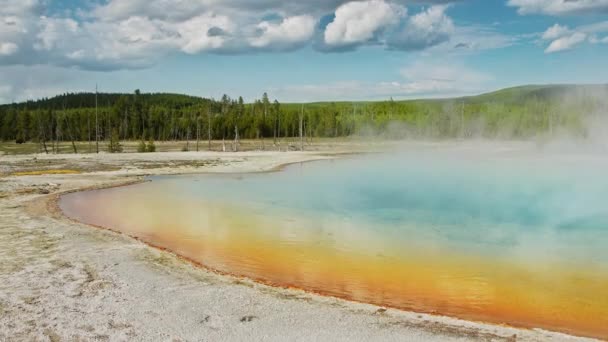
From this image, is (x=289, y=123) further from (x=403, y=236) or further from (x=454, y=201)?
(x=403, y=236)

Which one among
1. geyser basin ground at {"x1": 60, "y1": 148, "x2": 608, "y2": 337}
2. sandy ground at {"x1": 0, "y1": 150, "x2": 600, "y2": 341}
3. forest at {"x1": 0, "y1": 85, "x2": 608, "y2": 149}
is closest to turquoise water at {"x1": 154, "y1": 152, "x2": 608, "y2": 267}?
geyser basin ground at {"x1": 60, "y1": 148, "x2": 608, "y2": 337}

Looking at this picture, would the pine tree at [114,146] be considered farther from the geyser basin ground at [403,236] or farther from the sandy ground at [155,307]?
the sandy ground at [155,307]

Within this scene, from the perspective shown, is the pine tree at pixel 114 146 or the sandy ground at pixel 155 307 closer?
the sandy ground at pixel 155 307

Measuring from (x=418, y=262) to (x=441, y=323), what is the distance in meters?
4.36

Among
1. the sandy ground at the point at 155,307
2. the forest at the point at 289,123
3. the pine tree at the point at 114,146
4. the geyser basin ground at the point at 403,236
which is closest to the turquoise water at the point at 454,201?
the geyser basin ground at the point at 403,236

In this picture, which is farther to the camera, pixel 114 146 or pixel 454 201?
pixel 114 146

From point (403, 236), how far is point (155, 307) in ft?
27.2

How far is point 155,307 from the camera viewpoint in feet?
26.0

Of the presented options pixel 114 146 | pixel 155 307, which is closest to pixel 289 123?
pixel 114 146

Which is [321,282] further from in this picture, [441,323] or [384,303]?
[441,323]

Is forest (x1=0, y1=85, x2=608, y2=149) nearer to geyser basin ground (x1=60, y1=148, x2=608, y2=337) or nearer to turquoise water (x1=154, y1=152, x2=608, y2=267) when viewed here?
turquoise water (x1=154, y1=152, x2=608, y2=267)

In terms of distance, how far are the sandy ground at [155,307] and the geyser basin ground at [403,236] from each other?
1.08 meters

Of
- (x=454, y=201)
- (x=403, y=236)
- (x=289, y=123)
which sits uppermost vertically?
(x=289, y=123)

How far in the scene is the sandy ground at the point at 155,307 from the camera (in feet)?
→ 22.8
